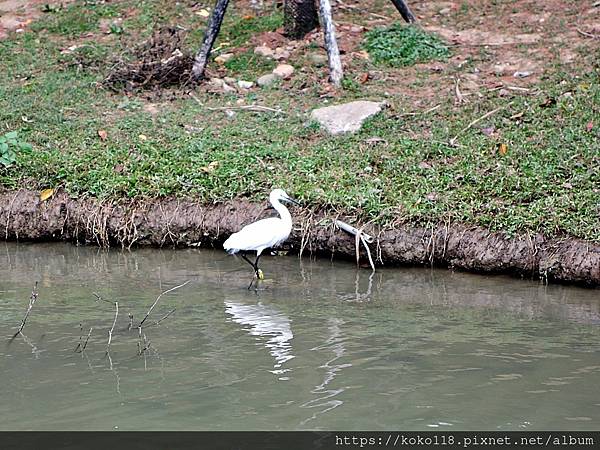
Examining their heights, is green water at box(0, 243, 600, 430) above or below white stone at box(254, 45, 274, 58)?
below

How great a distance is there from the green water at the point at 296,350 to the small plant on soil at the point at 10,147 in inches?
63.3

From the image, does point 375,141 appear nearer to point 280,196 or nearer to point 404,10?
point 280,196

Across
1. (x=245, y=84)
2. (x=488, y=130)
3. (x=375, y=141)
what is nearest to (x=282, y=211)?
(x=375, y=141)

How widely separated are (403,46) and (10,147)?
5.46m

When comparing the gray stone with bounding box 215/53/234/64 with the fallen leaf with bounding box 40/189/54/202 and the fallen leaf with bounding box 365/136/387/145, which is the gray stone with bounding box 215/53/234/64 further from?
the fallen leaf with bounding box 40/189/54/202

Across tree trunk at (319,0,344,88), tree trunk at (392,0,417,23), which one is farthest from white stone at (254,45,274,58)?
tree trunk at (392,0,417,23)

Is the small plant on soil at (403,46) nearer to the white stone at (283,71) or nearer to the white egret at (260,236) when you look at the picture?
the white stone at (283,71)

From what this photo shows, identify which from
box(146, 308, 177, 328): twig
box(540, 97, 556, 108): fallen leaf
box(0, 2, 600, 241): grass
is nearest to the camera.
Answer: box(146, 308, 177, 328): twig

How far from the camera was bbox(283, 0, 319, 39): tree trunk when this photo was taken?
13062 mm

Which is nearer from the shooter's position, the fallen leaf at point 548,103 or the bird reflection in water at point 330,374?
the bird reflection in water at point 330,374

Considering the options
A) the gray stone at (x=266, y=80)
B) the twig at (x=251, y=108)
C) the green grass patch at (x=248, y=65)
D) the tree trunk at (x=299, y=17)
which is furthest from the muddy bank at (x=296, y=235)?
the tree trunk at (x=299, y=17)

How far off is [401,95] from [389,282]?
147 inches

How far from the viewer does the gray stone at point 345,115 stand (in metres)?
11.0

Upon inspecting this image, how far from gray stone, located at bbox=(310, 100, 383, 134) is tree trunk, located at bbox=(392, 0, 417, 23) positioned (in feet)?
7.06
